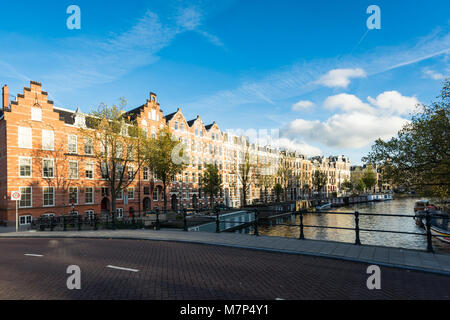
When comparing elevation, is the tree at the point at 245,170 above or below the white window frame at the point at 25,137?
below

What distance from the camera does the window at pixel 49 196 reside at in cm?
2959


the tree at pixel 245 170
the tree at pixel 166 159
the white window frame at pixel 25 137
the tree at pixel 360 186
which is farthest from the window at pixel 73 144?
the tree at pixel 360 186

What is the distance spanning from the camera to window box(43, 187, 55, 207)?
97.1 ft

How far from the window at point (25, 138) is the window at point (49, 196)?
5.27 metres

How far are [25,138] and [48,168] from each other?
4066mm

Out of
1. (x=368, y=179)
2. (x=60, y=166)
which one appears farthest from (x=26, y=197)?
(x=368, y=179)

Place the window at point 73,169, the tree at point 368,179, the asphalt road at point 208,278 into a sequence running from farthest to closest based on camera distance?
the tree at point 368,179 < the window at point 73,169 < the asphalt road at point 208,278

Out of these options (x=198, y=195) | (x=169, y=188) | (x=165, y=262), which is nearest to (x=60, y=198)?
(x=169, y=188)

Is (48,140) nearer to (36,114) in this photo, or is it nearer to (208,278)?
(36,114)

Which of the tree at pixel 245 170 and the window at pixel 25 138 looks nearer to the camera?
the window at pixel 25 138

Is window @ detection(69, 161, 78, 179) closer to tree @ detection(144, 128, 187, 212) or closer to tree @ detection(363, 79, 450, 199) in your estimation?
tree @ detection(144, 128, 187, 212)

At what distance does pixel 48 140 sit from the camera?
30328 mm

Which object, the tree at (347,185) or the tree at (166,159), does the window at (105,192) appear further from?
the tree at (347,185)
